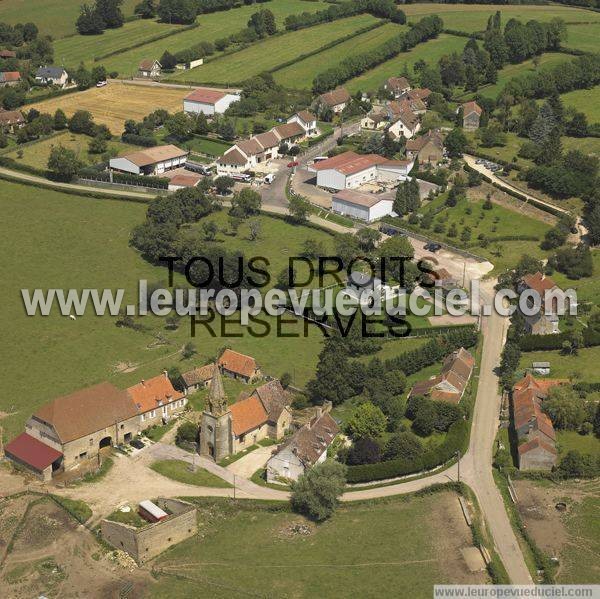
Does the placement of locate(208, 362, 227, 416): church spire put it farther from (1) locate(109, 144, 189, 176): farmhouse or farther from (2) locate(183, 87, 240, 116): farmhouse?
(2) locate(183, 87, 240, 116): farmhouse

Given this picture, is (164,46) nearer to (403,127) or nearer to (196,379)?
(403,127)

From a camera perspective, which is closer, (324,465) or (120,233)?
(324,465)

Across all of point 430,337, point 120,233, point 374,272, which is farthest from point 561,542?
point 120,233

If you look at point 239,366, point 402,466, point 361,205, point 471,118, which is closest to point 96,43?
point 471,118

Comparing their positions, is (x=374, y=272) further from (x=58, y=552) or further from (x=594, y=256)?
(x=58, y=552)

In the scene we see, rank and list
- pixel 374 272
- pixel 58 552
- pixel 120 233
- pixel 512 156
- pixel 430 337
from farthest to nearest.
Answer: pixel 512 156, pixel 120 233, pixel 374 272, pixel 430 337, pixel 58 552

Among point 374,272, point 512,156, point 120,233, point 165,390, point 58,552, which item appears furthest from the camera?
point 512,156

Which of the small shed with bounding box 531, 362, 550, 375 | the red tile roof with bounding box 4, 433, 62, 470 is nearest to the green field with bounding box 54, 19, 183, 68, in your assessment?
Result: the red tile roof with bounding box 4, 433, 62, 470
